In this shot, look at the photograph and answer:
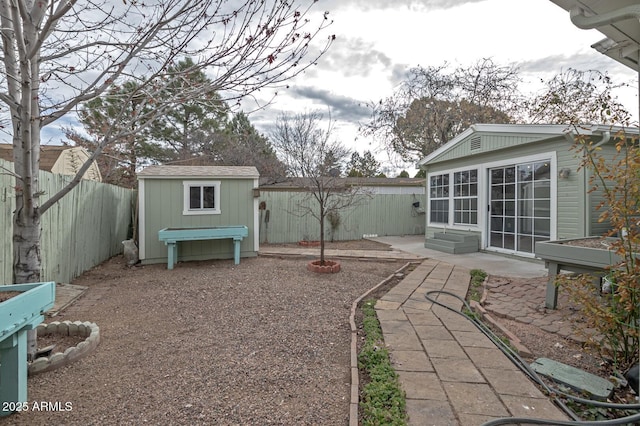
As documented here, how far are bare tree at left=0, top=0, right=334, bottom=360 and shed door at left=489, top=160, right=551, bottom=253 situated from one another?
18.2 feet

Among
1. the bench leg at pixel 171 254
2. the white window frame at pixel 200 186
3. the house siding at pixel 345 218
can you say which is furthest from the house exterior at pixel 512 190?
the bench leg at pixel 171 254

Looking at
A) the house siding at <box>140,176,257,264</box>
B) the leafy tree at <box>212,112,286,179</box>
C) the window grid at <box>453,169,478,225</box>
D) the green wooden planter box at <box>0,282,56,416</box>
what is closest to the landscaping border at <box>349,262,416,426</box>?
the green wooden planter box at <box>0,282,56,416</box>

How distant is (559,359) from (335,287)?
2667 millimetres

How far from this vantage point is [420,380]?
2.08 metres

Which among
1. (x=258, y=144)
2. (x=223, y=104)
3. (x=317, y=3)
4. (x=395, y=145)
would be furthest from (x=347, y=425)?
(x=258, y=144)

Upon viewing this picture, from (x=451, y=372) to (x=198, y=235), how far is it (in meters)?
5.01

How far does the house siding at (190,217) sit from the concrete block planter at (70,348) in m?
3.50

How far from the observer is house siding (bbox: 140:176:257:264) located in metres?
6.23

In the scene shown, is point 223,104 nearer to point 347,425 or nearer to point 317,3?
point 317,3

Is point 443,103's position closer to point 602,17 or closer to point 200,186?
point 200,186

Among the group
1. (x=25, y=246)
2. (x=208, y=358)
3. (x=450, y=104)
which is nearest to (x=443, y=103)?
(x=450, y=104)

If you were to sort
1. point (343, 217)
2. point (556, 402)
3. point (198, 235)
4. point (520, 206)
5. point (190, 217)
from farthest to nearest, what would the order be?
point (343, 217), point (190, 217), point (520, 206), point (198, 235), point (556, 402)

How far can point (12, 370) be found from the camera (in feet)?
5.69

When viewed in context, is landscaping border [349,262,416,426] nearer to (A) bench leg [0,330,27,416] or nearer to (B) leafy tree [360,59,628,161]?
(A) bench leg [0,330,27,416]
